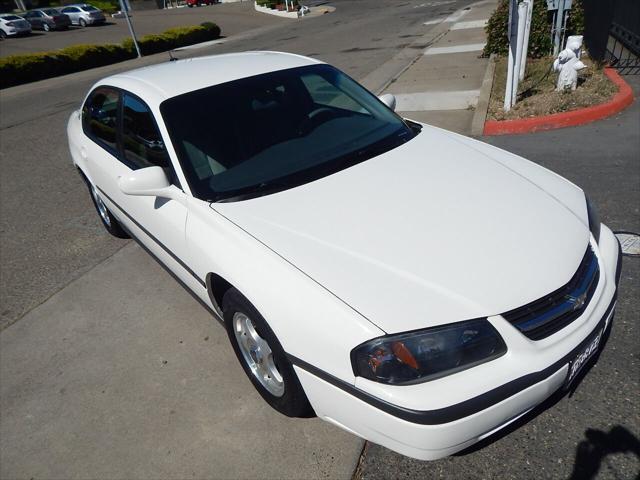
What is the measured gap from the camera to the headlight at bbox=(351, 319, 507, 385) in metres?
1.75

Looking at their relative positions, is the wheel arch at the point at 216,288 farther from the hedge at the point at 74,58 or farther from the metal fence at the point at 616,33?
the hedge at the point at 74,58

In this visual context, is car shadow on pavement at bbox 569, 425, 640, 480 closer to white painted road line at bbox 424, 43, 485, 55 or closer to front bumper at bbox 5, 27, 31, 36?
white painted road line at bbox 424, 43, 485, 55

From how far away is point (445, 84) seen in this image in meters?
8.72

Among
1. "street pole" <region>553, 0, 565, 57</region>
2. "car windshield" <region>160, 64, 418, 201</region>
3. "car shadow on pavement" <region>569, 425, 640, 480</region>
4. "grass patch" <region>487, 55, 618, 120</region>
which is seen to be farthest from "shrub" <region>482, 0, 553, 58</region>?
"car shadow on pavement" <region>569, 425, 640, 480</region>

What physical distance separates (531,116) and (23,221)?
20.7 feet

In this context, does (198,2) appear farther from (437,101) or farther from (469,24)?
(437,101)

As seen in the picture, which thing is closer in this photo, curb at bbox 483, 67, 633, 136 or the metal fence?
curb at bbox 483, 67, 633, 136

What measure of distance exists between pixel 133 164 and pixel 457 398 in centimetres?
256

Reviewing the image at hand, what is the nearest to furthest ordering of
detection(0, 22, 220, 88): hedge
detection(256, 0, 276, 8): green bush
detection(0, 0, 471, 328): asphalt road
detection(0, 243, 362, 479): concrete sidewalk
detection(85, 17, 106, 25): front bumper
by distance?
detection(0, 243, 362, 479): concrete sidewalk < detection(0, 0, 471, 328): asphalt road < detection(0, 22, 220, 88): hedge < detection(256, 0, 276, 8): green bush < detection(85, 17, 106, 25): front bumper

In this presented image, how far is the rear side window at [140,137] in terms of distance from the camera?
278cm

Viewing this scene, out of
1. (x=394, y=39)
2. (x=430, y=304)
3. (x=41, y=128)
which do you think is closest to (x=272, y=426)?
(x=430, y=304)

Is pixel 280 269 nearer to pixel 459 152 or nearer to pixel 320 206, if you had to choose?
pixel 320 206

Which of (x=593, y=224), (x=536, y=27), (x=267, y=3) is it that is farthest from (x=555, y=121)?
(x=267, y=3)

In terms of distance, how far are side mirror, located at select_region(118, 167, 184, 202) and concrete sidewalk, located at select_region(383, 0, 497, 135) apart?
4619mm
